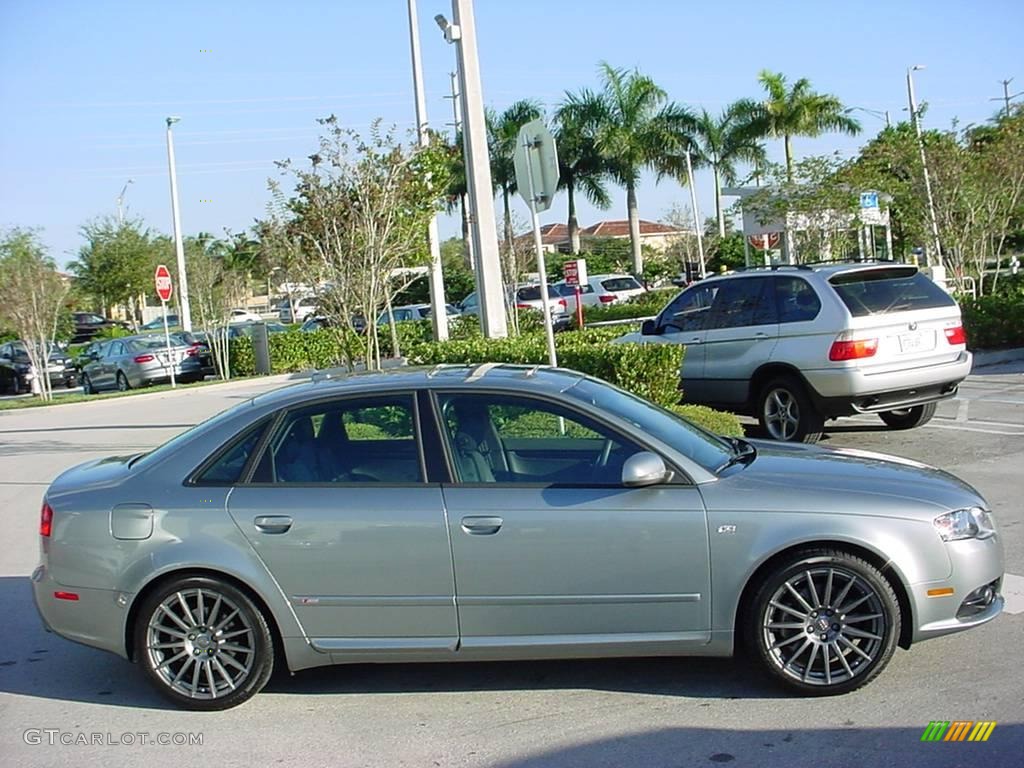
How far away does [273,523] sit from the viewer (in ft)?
17.0

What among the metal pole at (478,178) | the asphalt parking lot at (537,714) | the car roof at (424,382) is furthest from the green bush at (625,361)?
the car roof at (424,382)

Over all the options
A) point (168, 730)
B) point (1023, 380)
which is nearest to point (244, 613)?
point (168, 730)

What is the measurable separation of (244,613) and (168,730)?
62 cm

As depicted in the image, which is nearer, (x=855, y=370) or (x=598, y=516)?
(x=598, y=516)

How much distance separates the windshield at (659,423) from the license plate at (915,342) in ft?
18.0

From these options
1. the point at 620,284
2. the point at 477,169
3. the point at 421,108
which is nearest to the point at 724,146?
the point at 620,284

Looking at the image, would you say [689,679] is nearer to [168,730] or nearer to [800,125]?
[168,730]

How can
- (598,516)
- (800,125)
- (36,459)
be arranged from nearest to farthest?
(598,516)
(36,459)
(800,125)

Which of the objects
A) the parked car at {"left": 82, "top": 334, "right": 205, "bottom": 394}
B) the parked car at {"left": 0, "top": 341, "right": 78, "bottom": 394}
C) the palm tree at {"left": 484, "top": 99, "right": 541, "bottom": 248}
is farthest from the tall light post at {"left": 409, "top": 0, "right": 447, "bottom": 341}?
the palm tree at {"left": 484, "top": 99, "right": 541, "bottom": 248}

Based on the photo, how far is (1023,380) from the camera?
50.8 feet

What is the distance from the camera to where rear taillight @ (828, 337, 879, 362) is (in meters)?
10.6

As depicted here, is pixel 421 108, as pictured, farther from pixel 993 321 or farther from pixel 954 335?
pixel 954 335

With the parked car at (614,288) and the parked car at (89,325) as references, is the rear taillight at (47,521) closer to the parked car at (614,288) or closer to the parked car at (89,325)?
the parked car at (614,288)

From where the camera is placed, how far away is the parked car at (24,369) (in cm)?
3247
